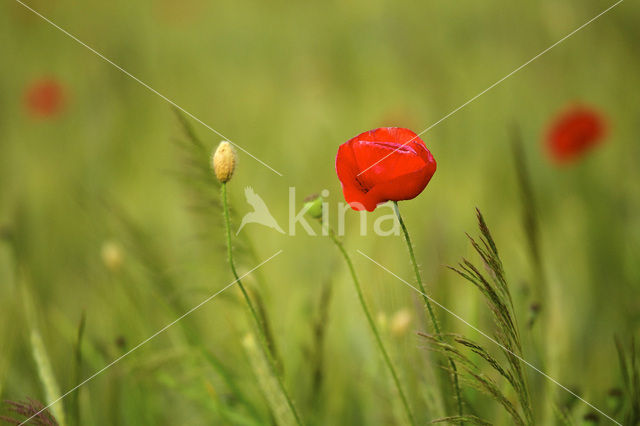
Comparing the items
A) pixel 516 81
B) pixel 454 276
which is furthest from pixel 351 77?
pixel 454 276

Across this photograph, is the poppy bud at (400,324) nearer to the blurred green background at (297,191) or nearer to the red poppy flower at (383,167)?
the blurred green background at (297,191)

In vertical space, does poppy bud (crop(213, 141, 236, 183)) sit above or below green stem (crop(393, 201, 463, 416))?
above

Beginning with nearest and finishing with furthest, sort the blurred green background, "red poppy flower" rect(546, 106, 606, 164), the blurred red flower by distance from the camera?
the blurred green background < "red poppy flower" rect(546, 106, 606, 164) < the blurred red flower

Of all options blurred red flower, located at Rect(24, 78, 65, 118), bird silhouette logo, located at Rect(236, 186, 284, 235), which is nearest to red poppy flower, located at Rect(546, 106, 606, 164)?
bird silhouette logo, located at Rect(236, 186, 284, 235)

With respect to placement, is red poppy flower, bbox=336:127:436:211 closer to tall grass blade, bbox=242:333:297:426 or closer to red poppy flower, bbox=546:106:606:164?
tall grass blade, bbox=242:333:297:426

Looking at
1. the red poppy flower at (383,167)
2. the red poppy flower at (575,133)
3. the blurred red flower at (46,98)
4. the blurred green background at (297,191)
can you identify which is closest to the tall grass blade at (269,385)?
the blurred green background at (297,191)

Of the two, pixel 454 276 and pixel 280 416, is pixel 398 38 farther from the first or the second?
pixel 280 416

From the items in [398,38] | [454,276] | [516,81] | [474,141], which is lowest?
[454,276]
